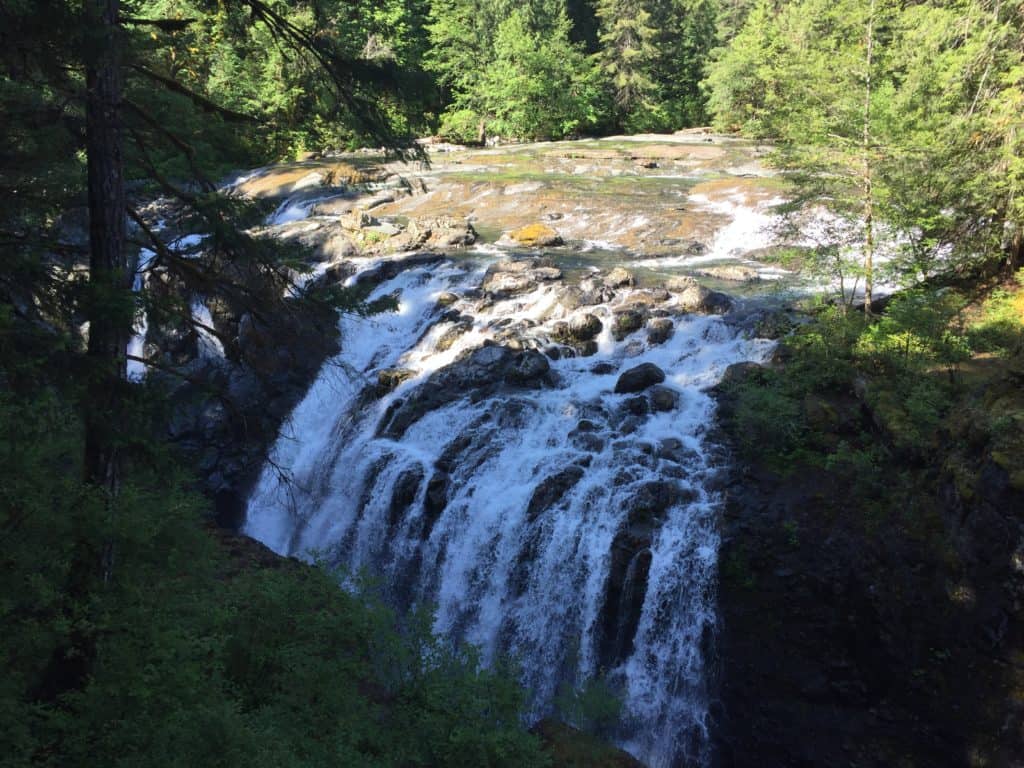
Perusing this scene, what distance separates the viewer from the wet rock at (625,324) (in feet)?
47.1

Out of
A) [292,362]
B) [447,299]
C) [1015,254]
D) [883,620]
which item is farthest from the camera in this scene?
[447,299]

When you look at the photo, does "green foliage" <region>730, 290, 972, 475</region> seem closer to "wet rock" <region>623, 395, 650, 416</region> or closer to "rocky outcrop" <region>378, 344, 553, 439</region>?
"wet rock" <region>623, 395, 650, 416</region>

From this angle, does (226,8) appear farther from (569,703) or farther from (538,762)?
(569,703)

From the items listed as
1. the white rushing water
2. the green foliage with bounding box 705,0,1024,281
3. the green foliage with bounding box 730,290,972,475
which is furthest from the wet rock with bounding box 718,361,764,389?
the green foliage with bounding box 705,0,1024,281

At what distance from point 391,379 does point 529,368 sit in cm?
324

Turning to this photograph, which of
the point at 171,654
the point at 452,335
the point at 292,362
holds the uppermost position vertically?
the point at 452,335

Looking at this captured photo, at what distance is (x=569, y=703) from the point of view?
8.64 meters

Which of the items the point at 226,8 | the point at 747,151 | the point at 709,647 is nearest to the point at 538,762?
the point at 709,647

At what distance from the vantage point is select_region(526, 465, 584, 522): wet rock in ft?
35.3

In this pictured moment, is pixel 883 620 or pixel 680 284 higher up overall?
pixel 680 284

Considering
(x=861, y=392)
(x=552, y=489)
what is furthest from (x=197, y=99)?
(x=861, y=392)

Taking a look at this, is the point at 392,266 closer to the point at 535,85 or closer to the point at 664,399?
the point at 664,399

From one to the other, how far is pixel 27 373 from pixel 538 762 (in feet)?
16.1

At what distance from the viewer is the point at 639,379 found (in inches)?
496
